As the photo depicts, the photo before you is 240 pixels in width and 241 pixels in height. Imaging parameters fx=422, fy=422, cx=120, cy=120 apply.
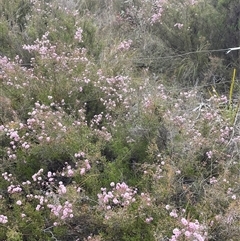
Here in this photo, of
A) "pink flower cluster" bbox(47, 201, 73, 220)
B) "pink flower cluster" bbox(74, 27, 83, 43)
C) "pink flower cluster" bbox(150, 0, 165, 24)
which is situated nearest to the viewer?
"pink flower cluster" bbox(47, 201, 73, 220)

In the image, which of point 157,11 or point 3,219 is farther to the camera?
point 157,11

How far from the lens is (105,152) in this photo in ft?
10.6

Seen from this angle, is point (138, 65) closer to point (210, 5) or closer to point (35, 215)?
point (210, 5)

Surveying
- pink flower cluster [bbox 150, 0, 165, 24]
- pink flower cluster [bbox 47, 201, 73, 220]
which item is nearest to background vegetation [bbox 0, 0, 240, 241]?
pink flower cluster [bbox 47, 201, 73, 220]

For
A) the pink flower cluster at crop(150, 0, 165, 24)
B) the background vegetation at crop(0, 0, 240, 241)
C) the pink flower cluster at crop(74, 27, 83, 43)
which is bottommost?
the background vegetation at crop(0, 0, 240, 241)

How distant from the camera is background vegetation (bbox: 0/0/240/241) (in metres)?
2.51

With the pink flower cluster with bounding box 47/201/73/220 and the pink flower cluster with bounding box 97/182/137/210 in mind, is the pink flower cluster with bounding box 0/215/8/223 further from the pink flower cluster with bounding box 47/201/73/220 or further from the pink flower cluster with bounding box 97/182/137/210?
the pink flower cluster with bounding box 97/182/137/210

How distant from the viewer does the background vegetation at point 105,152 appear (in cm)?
251

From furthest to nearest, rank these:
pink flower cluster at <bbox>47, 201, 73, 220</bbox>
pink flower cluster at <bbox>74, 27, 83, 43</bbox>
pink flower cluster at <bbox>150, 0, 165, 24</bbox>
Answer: pink flower cluster at <bbox>150, 0, 165, 24</bbox> < pink flower cluster at <bbox>74, 27, 83, 43</bbox> < pink flower cluster at <bbox>47, 201, 73, 220</bbox>

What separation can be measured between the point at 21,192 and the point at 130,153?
836 millimetres

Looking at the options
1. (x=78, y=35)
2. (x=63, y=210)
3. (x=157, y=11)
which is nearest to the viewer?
(x=63, y=210)

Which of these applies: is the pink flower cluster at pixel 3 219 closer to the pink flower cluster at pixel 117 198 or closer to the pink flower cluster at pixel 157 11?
the pink flower cluster at pixel 117 198

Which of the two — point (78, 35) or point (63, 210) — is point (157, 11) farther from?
point (63, 210)

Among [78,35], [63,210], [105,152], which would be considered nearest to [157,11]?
[78,35]
